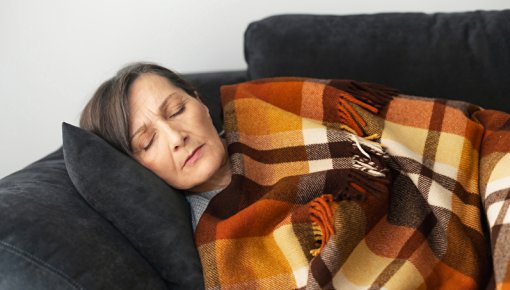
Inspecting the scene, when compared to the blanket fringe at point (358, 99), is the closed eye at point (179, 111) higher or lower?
higher

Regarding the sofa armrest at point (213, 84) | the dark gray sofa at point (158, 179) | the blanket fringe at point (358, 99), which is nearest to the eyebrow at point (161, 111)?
the dark gray sofa at point (158, 179)

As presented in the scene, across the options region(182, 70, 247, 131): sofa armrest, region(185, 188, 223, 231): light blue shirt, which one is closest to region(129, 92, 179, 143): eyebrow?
region(185, 188, 223, 231): light blue shirt

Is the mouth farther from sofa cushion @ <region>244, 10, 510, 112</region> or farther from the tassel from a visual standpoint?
sofa cushion @ <region>244, 10, 510, 112</region>

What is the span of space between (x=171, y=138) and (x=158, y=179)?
0.10 meters

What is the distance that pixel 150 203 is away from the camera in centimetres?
116

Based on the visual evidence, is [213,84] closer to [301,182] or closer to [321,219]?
[301,182]

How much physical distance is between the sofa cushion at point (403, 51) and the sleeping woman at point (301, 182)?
18cm

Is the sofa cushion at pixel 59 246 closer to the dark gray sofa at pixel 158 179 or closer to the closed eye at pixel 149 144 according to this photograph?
the dark gray sofa at pixel 158 179

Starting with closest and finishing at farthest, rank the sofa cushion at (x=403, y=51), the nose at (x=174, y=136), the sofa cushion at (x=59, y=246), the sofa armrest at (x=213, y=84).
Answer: the sofa cushion at (x=59, y=246)
the nose at (x=174, y=136)
the sofa cushion at (x=403, y=51)
the sofa armrest at (x=213, y=84)

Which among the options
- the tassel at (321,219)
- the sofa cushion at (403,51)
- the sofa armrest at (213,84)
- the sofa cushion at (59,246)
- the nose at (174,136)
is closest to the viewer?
the sofa cushion at (59,246)

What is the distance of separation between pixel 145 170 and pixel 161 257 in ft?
0.73

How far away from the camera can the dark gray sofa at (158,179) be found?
98cm

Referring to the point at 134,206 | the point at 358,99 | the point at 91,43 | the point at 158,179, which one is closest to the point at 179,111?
the point at 158,179

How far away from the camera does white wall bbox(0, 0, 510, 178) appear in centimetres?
179
